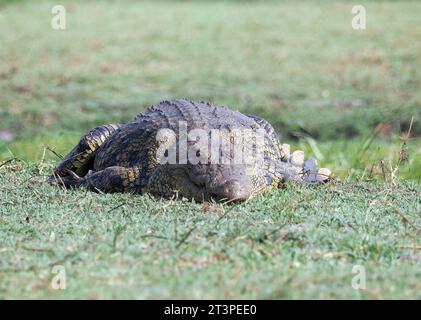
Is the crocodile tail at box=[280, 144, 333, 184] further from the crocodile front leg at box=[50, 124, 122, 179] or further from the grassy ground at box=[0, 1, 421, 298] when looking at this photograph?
the crocodile front leg at box=[50, 124, 122, 179]

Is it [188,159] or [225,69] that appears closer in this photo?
[188,159]

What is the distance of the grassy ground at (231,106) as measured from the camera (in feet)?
12.4

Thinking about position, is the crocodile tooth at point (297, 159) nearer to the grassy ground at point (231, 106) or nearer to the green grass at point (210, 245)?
the grassy ground at point (231, 106)

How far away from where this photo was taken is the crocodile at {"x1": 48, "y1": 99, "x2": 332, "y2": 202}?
5402 mm

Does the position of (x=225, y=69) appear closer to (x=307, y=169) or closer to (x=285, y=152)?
(x=285, y=152)

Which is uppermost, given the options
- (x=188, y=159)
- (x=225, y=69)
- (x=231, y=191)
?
(x=188, y=159)

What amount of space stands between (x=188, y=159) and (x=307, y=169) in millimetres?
1113

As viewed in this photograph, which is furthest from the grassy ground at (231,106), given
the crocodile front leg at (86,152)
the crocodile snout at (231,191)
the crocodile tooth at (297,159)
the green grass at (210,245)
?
the crocodile tooth at (297,159)

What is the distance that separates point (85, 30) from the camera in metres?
15.1

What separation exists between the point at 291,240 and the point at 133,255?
2.63 feet

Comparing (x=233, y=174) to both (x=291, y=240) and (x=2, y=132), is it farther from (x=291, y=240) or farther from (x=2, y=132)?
(x=2, y=132)

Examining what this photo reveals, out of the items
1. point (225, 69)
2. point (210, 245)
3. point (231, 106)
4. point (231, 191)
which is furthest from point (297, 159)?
point (225, 69)

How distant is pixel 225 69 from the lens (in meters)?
13.1
